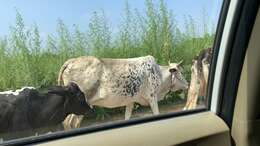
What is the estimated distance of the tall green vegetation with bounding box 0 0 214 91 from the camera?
6.48 feet

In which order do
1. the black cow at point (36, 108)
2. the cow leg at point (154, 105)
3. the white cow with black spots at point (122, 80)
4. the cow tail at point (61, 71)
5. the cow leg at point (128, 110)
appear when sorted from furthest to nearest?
the cow leg at point (154, 105)
the cow leg at point (128, 110)
the white cow with black spots at point (122, 80)
the cow tail at point (61, 71)
the black cow at point (36, 108)

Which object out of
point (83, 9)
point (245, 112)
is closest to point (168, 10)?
point (83, 9)

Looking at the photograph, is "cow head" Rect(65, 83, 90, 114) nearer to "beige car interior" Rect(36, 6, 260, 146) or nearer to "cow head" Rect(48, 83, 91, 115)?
"cow head" Rect(48, 83, 91, 115)

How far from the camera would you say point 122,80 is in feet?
7.98

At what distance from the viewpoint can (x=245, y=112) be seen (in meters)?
2.77

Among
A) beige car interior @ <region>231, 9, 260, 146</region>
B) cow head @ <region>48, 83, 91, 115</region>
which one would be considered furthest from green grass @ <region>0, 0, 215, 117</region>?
beige car interior @ <region>231, 9, 260, 146</region>

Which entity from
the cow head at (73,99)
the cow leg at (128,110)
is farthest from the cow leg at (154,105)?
the cow head at (73,99)

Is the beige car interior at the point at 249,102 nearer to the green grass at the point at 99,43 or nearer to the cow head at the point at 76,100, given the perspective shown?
the green grass at the point at 99,43

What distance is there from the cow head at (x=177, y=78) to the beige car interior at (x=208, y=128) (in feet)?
0.49

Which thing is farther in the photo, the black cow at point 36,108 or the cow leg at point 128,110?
the cow leg at point 128,110

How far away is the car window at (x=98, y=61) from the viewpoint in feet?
6.49

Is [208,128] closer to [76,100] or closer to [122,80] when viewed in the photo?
[122,80]

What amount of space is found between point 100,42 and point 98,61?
3.1 inches

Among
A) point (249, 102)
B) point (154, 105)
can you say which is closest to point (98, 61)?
point (154, 105)
